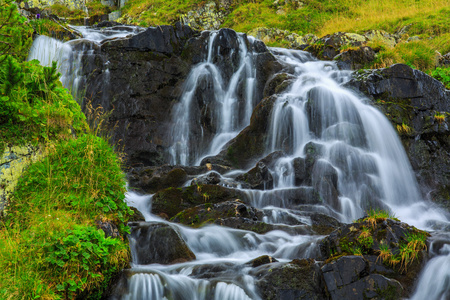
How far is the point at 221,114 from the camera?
13.7m

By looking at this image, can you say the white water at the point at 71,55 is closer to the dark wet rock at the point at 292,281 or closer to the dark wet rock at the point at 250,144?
the dark wet rock at the point at 250,144

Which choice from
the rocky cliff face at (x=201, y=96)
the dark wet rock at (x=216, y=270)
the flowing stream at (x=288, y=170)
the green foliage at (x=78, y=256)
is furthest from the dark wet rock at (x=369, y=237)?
the rocky cliff face at (x=201, y=96)

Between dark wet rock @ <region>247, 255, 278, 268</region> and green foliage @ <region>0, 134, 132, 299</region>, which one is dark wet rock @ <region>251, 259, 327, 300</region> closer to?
dark wet rock @ <region>247, 255, 278, 268</region>

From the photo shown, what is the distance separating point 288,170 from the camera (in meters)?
9.10

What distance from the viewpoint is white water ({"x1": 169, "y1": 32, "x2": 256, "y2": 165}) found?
13.2 meters

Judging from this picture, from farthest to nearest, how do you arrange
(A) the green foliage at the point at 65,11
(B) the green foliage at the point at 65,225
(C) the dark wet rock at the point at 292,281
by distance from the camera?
(A) the green foliage at the point at 65,11 → (C) the dark wet rock at the point at 292,281 → (B) the green foliage at the point at 65,225

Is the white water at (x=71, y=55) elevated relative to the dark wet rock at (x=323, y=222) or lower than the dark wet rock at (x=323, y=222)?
elevated

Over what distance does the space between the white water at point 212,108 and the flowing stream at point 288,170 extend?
0.04m

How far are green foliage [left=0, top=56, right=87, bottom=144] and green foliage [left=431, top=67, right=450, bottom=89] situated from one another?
13.3 m

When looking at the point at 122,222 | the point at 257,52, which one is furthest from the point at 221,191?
the point at 257,52

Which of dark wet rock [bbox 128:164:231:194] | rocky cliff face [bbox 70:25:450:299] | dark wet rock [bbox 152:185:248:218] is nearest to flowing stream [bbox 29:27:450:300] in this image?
rocky cliff face [bbox 70:25:450:299]

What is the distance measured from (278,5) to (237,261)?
22738 millimetres

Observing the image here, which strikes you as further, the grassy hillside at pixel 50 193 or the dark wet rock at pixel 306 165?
the dark wet rock at pixel 306 165

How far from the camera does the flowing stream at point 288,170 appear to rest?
4.59m
